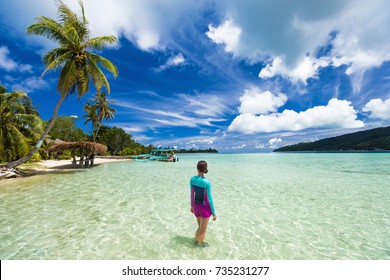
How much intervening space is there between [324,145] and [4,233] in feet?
543

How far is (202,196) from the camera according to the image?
374 cm

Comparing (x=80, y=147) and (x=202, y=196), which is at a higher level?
(x=80, y=147)

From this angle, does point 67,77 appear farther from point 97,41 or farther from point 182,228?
point 182,228

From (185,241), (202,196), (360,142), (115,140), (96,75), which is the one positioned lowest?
(185,241)

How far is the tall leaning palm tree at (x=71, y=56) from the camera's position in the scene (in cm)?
1489

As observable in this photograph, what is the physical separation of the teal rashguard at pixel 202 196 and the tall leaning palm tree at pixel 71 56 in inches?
613

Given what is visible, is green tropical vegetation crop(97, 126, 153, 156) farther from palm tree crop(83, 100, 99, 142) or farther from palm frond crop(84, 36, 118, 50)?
palm frond crop(84, 36, 118, 50)

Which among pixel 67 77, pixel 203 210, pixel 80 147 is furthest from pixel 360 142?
pixel 203 210

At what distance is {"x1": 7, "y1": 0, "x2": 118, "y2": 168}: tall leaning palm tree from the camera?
14.9m

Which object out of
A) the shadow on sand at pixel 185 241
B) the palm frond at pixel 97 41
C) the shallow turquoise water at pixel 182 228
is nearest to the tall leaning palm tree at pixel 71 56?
the palm frond at pixel 97 41

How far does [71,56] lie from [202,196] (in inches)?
687

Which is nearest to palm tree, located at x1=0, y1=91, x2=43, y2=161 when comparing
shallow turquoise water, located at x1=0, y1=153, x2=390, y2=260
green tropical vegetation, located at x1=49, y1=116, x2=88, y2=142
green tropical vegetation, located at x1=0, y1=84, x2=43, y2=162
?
green tropical vegetation, located at x1=0, y1=84, x2=43, y2=162
